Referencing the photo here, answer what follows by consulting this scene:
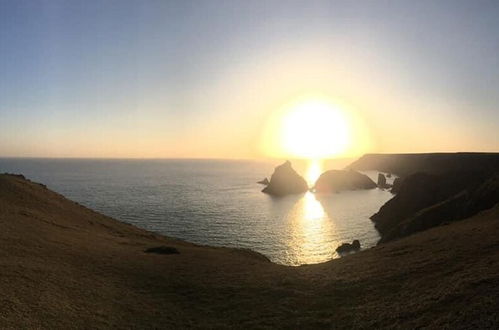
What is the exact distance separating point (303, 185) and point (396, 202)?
9422cm

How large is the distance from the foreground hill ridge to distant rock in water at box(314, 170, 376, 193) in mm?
151305

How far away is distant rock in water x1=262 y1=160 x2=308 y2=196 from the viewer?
169738mm

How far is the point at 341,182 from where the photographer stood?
191 meters

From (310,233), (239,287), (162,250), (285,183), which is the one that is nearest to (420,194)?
(310,233)

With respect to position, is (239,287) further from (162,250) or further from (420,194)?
(420,194)

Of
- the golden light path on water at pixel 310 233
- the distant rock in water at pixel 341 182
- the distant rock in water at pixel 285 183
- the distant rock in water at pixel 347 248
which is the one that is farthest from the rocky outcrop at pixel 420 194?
the distant rock in water at pixel 341 182

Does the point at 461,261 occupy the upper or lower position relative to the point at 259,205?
upper

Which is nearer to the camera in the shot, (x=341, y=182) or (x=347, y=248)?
(x=347, y=248)

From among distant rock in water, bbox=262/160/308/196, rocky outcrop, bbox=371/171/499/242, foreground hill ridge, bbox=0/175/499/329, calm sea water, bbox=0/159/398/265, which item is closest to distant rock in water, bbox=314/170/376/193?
distant rock in water, bbox=262/160/308/196

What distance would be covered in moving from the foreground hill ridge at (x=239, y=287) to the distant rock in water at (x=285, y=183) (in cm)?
13314

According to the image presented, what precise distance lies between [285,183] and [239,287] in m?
149

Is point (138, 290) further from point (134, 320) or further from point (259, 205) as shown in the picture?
point (259, 205)

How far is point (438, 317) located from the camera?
16297 mm

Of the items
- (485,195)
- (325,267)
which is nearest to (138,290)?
(325,267)
